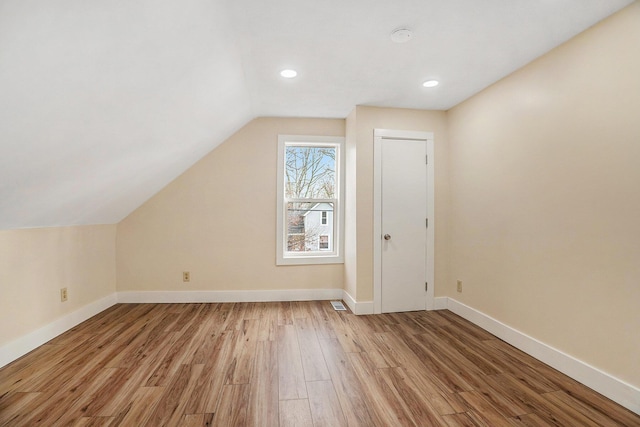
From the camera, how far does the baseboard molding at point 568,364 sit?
6.06ft

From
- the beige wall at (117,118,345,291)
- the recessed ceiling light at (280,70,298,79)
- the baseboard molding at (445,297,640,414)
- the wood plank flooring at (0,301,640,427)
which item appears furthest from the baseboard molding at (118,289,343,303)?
the recessed ceiling light at (280,70,298,79)

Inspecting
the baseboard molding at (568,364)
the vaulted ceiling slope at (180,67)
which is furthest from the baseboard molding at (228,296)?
the baseboard molding at (568,364)

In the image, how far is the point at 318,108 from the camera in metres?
3.60

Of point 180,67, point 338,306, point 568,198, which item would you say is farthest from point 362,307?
point 180,67

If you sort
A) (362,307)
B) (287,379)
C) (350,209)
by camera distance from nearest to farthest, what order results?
(287,379)
(362,307)
(350,209)

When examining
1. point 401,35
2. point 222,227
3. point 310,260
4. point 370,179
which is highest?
point 401,35

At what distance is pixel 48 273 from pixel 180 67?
2.26m

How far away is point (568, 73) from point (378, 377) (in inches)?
102

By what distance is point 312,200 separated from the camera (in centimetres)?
403

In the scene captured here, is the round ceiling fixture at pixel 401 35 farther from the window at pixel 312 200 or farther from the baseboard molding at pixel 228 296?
the baseboard molding at pixel 228 296

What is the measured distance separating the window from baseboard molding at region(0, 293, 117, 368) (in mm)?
2156

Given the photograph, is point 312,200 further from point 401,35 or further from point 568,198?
point 568,198

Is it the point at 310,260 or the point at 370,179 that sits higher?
the point at 370,179

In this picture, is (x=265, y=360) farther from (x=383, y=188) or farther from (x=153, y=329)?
(x=383, y=188)
